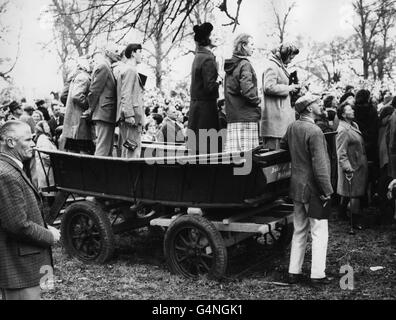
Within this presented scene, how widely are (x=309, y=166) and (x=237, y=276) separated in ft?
4.95

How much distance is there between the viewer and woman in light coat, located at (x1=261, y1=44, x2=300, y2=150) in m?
6.93

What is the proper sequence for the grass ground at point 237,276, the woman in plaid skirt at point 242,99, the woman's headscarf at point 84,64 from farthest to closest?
the woman's headscarf at point 84,64 < the woman in plaid skirt at point 242,99 < the grass ground at point 237,276

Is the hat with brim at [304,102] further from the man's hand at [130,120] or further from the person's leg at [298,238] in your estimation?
the man's hand at [130,120]

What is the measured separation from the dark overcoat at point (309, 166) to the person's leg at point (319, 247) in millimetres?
137

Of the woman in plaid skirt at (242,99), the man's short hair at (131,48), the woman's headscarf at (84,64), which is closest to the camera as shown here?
the woman in plaid skirt at (242,99)

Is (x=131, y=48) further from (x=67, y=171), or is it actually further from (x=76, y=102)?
(x=67, y=171)

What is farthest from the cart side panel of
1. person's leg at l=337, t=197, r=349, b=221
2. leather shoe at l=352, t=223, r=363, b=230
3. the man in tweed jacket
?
person's leg at l=337, t=197, r=349, b=221

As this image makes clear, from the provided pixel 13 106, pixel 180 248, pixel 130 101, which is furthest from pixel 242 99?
pixel 13 106

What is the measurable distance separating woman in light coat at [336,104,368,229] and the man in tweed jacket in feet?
18.6

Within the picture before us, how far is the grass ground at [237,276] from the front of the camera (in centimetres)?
588

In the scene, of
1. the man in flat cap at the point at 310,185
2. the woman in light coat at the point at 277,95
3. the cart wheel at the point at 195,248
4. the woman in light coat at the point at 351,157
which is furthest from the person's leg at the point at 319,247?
the woman in light coat at the point at 351,157

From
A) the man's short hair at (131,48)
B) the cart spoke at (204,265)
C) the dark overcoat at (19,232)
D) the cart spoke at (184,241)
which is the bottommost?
the cart spoke at (204,265)
